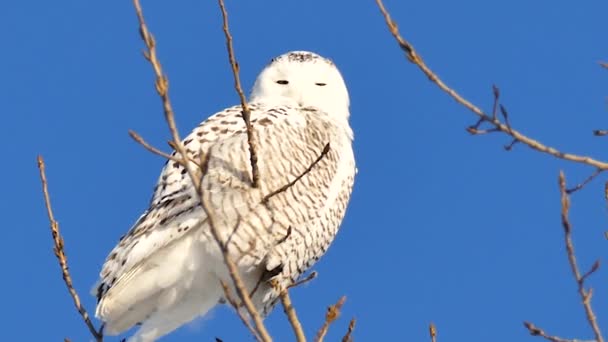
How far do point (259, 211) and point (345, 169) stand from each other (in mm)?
582

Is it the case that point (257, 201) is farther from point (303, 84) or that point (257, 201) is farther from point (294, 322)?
point (294, 322)

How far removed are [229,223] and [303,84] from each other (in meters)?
1.12

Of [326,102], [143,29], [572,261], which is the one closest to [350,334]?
[572,261]

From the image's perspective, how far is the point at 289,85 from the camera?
5465 millimetres

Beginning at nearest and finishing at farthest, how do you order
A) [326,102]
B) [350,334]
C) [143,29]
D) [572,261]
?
1. [143,29]
2. [572,261]
3. [350,334]
4. [326,102]

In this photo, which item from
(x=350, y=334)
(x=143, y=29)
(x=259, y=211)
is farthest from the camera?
(x=259, y=211)

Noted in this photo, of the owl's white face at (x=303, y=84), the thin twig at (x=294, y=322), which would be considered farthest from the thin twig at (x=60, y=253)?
the owl's white face at (x=303, y=84)

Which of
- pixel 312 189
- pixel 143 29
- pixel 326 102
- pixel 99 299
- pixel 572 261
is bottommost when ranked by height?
pixel 572 261

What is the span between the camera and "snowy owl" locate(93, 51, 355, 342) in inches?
182

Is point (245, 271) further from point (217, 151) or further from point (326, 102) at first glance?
point (326, 102)

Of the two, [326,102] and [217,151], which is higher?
[326,102]

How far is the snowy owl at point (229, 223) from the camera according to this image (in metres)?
4.62

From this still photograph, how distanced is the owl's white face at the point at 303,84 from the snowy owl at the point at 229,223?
11.9 inches

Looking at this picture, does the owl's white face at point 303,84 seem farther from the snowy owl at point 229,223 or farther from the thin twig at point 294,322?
the thin twig at point 294,322
